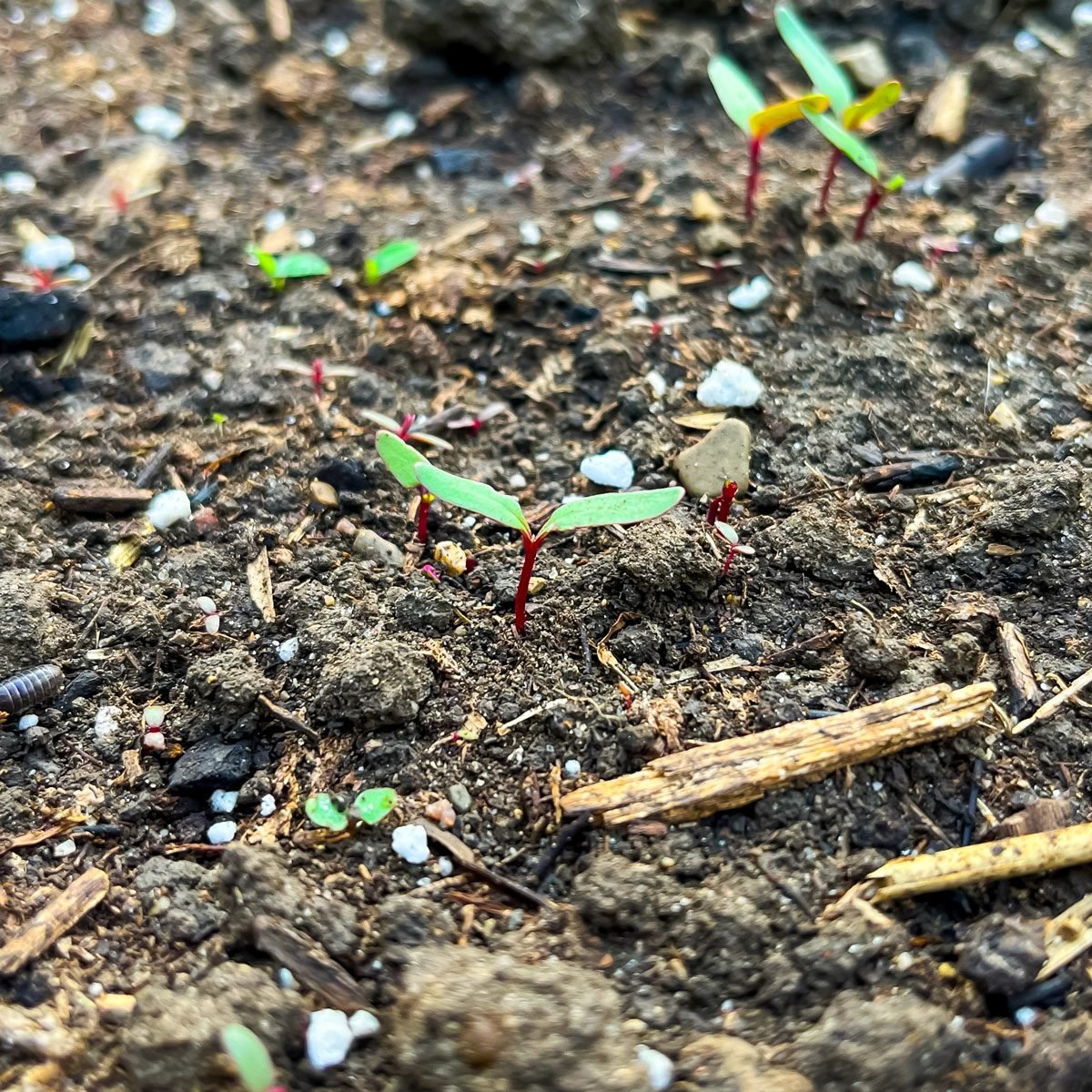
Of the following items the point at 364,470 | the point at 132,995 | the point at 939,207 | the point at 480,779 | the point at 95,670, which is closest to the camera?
the point at 132,995

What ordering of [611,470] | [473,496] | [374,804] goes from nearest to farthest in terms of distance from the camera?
[374,804] < [473,496] < [611,470]

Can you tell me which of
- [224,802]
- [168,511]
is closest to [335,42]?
[168,511]

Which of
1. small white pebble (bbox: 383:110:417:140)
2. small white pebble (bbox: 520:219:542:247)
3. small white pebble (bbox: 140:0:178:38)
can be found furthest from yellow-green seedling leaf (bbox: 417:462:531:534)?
small white pebble (bbox: 140:0:178:38)

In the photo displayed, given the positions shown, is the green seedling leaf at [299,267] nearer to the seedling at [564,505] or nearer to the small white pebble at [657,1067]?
the seedling at [564,505]

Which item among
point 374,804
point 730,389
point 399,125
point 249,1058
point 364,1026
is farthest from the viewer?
point 399,125

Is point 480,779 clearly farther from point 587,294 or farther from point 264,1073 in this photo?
point 587,294

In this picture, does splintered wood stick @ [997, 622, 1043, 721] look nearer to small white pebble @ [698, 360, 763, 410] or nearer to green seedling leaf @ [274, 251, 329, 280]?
small white pebble @ [698, 360, 763, 410]

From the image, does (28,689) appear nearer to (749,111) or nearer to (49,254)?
(49,254)

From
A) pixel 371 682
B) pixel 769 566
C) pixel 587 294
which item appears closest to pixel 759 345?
pixel 587 294
